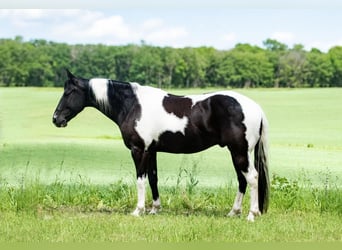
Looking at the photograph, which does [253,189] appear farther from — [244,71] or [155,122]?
[244,71]

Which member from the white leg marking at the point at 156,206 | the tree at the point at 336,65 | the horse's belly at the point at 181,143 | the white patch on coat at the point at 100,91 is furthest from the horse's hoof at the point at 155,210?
the tree at the point at 336,65

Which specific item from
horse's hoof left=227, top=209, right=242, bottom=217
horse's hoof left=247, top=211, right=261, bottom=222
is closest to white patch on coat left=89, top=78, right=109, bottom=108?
horse's hoof left=227, top=209, right=242, bottom=217

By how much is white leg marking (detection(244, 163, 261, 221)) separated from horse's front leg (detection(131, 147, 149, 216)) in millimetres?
1158

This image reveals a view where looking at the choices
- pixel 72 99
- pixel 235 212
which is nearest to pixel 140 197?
pixel 235 212

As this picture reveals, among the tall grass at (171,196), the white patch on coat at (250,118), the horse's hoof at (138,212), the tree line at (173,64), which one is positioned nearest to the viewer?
the white patch on coat at (250,118)

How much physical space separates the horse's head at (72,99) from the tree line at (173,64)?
58.3 inches

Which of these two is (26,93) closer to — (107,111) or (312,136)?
(107,111)

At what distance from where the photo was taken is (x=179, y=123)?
7.27 metres

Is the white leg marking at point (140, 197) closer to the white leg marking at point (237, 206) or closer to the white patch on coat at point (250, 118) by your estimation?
the white leg marking at point (237, 206)

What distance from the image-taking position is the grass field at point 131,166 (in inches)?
319

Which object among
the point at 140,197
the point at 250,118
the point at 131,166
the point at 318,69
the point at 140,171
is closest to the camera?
the point at 250,118

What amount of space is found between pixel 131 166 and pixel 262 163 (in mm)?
2102

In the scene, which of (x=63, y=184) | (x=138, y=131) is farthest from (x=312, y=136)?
(x=63, y=184)

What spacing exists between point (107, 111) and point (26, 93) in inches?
80.5
